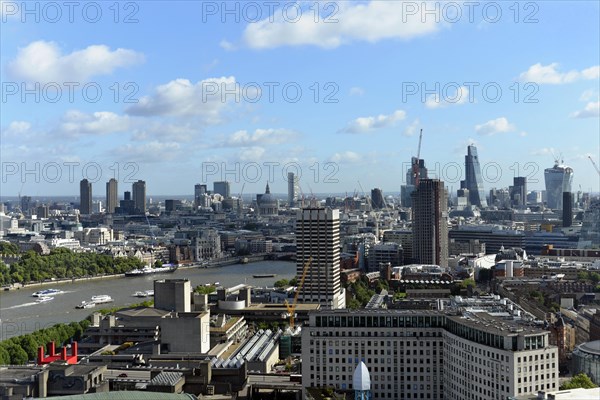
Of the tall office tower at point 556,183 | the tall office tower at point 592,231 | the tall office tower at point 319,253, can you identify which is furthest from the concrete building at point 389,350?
the tall office tower at point 556,183

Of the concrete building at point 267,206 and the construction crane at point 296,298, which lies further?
the concrete building at point 267,206

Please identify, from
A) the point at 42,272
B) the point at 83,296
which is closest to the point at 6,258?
the point at 42,272

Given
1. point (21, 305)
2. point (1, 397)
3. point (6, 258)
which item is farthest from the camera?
point (6, 258)

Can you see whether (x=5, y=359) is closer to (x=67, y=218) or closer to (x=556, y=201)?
(x=67, y=218)

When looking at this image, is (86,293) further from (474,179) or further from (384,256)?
(474,179)

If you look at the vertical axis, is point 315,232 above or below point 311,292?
above

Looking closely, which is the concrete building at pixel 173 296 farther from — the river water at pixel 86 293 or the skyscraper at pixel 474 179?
the skyscraper at pixel 474 179

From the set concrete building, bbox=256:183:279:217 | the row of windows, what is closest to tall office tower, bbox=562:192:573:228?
concrete building, bbox=256:183:279:217
